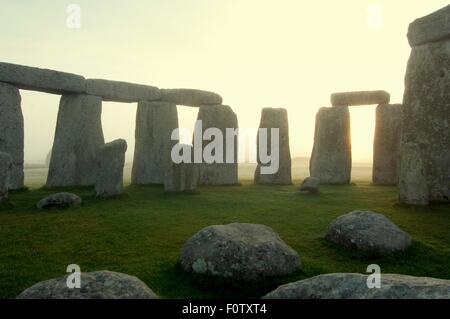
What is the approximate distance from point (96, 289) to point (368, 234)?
15.6 feet

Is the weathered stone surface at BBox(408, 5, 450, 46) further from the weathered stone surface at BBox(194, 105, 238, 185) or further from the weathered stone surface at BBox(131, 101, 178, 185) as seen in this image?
the weathered stone surface at BBox(131, 101, 178, 185)

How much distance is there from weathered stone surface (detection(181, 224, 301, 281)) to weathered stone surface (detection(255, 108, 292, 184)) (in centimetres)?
1333

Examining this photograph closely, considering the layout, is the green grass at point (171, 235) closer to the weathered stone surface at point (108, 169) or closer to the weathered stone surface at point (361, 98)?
the weathered stone surface at point (108, 169)

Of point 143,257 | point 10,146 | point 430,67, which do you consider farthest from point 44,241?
point 430,67

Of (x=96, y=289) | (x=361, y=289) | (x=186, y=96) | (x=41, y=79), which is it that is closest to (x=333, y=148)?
(x=186, y=96)

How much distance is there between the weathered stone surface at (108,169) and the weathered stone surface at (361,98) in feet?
40.2

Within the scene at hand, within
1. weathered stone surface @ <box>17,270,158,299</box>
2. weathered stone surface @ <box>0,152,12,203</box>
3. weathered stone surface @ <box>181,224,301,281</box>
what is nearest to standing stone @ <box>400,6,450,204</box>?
weathered stone surface @ <box>181,224,301,281</box>

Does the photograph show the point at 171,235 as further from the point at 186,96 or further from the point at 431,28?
the point at 186,96

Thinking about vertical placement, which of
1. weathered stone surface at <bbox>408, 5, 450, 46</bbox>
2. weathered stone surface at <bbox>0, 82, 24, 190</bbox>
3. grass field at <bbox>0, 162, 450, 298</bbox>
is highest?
weathered stone surface at <bbox>408, 5, 450, 46</bbox>

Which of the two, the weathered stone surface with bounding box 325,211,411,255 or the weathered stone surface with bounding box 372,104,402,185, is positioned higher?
the weathered stone surface with bounding box 372,104,402,185

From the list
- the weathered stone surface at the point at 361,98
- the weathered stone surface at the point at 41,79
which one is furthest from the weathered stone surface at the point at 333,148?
the weathered stone surface at the point at 41,79

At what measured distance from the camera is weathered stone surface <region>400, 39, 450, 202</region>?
453 inches

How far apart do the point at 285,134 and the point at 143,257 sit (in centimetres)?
1412

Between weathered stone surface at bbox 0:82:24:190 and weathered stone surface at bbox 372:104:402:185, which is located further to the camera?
weathered stone surface at bbox 372:104:402:185
